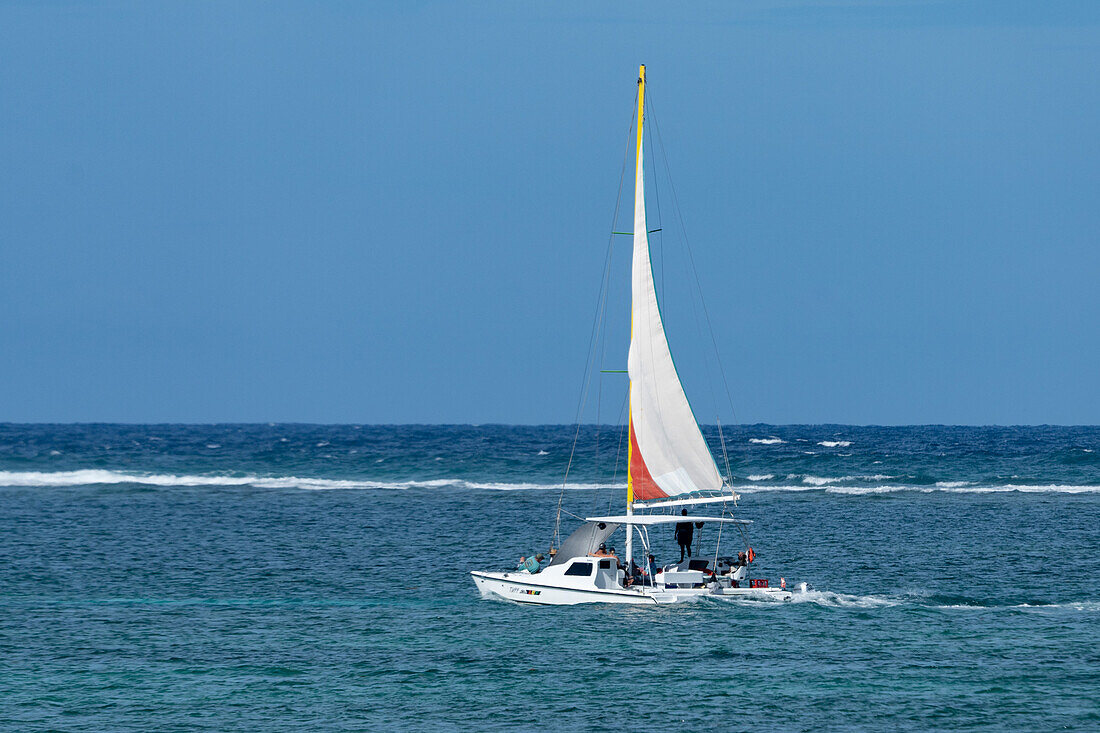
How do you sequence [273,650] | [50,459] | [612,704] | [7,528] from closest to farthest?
[612,704] < [273,650] < [7,528] < [50,459]

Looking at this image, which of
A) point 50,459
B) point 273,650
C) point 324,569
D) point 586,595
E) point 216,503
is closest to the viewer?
point 273,650

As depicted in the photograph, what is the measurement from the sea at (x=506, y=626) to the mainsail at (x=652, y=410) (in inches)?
161

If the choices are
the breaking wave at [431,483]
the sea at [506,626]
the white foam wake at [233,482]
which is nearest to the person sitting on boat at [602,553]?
the sea at [506,626]

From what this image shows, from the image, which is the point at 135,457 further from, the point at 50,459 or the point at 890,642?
the point at 890,642

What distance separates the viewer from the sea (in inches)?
1072

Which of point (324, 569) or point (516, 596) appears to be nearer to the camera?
point (516, 596)

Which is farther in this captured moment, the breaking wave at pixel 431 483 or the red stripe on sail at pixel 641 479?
the breaking wave at pixel 431 483

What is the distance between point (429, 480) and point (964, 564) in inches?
2240

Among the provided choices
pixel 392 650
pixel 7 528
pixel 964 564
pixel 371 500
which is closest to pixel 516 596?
pixel 392 650

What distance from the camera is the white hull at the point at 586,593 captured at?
38688 mm

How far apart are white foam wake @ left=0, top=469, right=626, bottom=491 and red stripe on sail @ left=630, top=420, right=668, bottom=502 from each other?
169 feet

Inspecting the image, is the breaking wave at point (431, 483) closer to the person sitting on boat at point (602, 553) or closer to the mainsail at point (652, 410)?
the mainsail at point (652, 410)

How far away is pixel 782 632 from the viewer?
3544 cm

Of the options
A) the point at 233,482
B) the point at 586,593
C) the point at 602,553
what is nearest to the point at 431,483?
the point at 233,482
